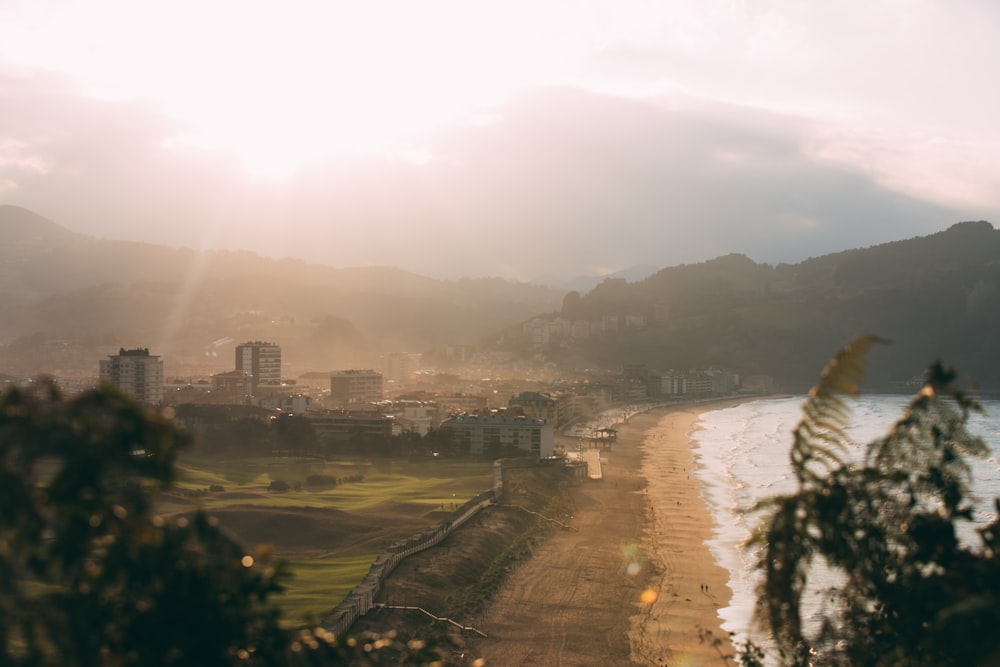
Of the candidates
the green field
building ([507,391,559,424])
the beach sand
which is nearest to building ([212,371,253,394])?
building ([507,391,559,424])

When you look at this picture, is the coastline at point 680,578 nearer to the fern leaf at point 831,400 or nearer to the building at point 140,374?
the fern leaf at point 831,400

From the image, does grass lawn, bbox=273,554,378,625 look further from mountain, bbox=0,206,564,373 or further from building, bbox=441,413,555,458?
mountain, bbox=0,206,564,373

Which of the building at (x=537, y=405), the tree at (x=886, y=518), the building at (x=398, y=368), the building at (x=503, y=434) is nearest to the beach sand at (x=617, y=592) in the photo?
the building at (x=503, y=434)

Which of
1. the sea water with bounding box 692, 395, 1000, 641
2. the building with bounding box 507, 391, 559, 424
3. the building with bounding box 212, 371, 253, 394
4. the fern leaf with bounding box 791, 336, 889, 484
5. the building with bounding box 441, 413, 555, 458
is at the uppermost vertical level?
the fern leaf with bounding box 791, 336, 889, 484

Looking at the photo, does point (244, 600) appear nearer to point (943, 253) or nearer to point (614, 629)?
point (614, 629)

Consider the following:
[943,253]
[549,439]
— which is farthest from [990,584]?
[943,253]

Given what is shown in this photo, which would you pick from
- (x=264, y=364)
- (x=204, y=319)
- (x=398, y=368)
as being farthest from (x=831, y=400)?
(x=204, y=319)

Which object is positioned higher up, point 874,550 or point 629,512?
point 874,550
